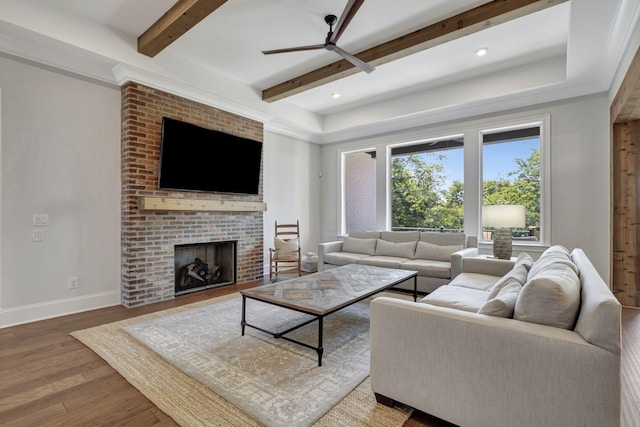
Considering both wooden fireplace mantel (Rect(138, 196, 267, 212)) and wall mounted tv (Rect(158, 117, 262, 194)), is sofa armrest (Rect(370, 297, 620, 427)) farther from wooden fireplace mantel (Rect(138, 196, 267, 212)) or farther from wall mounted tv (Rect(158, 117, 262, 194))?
wall mounted tv (Rect(158, 117, 262, 194))

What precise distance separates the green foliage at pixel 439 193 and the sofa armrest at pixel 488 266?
1.57 meters

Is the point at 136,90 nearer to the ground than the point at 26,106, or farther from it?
farther from it

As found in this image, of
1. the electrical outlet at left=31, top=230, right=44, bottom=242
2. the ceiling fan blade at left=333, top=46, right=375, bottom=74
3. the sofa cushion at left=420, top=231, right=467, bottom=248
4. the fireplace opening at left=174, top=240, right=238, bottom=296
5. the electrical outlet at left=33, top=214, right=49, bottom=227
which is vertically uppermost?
the ceiling fan blade at left=333, top=46, right=375, bottom=74

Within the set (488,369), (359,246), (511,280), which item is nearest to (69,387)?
(488,369)

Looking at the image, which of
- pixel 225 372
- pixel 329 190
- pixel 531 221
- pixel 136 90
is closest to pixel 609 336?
pixel 225 372

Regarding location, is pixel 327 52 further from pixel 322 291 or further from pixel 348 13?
pixel 322 291

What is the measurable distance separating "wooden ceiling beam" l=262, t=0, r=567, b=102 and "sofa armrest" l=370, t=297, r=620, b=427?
2.69 m

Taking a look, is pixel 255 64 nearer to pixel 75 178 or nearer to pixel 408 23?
pixel 408 23

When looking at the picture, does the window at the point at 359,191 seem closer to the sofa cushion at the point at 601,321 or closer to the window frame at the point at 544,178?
the window frame at the point at 544,178

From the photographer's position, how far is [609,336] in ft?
3.79

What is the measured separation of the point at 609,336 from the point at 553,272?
1.68 ft

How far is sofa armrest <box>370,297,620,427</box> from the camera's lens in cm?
120

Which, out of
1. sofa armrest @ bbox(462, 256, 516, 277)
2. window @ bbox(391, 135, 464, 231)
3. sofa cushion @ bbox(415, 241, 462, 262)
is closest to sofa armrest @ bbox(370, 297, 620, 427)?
sofa armrest @ bbox(462, 256, 516, 277)

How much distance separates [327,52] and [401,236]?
2839mm
